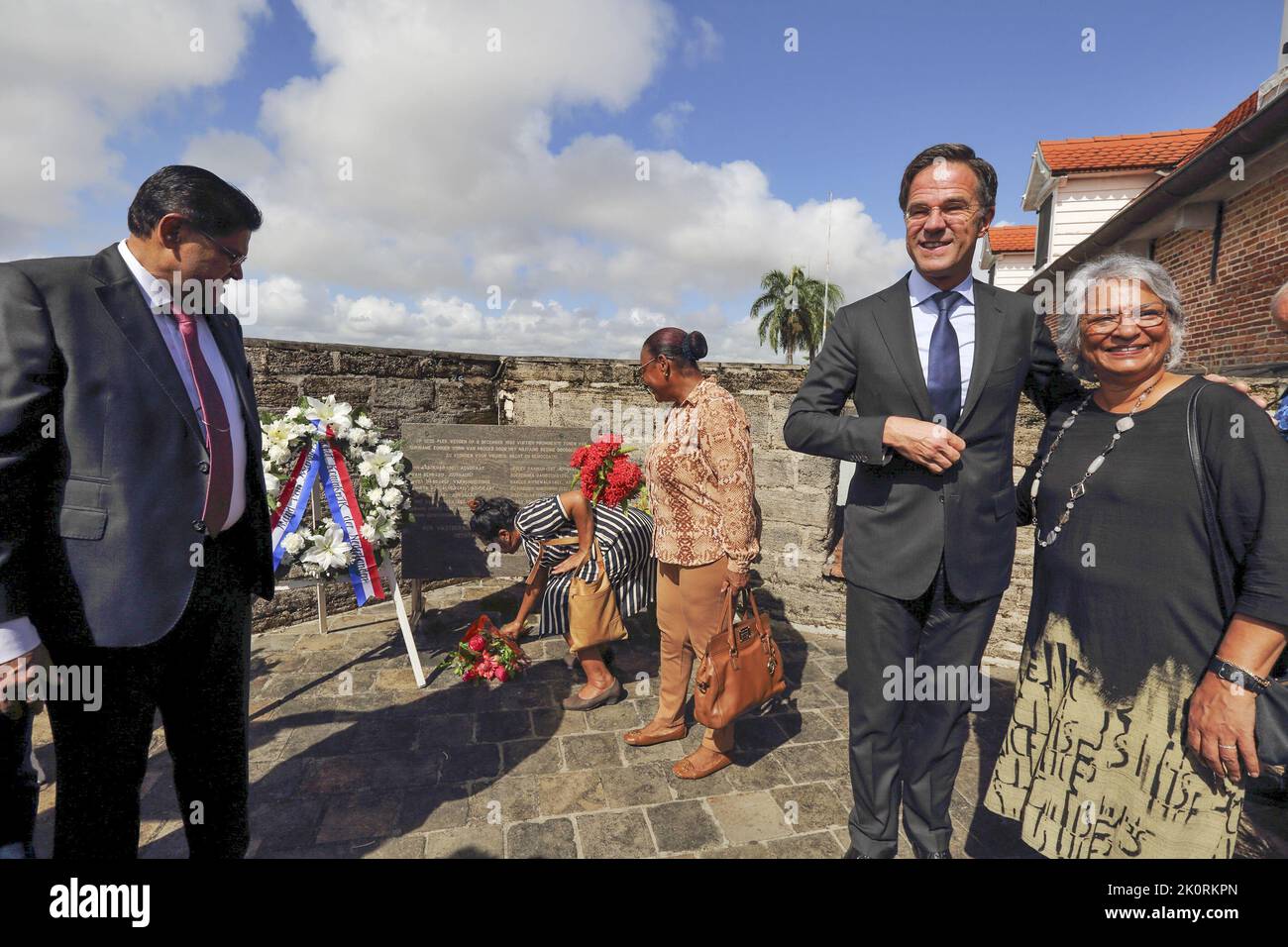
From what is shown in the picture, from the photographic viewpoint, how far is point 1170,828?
1788mm

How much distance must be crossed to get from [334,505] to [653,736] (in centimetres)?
273

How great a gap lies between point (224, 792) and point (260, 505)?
3.54 ft

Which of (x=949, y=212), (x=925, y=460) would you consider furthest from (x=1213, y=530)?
(x=949, y=212)

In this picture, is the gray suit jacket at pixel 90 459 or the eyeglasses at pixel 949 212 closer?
the gray suit jacket at pixel 90 459

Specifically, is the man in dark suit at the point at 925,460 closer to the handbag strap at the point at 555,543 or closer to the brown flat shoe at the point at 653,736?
the brown flat shoe at the point at 653,736

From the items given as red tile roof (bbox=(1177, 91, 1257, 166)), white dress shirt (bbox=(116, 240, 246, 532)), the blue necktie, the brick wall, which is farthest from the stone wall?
red tile roof (bbox=(1177, 91, 1257, 166))

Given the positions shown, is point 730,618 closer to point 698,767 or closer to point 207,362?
point 698,767

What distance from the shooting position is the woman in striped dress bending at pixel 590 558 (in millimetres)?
3967

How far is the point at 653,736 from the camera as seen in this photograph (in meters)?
3.46

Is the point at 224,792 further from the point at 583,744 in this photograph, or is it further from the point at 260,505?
the point at 583,744

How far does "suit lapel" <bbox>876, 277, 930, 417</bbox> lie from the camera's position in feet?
6.71

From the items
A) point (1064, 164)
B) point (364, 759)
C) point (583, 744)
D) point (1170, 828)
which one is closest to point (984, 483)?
point (1170, 828)

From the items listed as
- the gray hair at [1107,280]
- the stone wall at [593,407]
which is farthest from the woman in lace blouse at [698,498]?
the stone wall at [593,407]

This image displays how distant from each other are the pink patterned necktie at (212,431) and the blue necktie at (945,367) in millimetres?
2532
